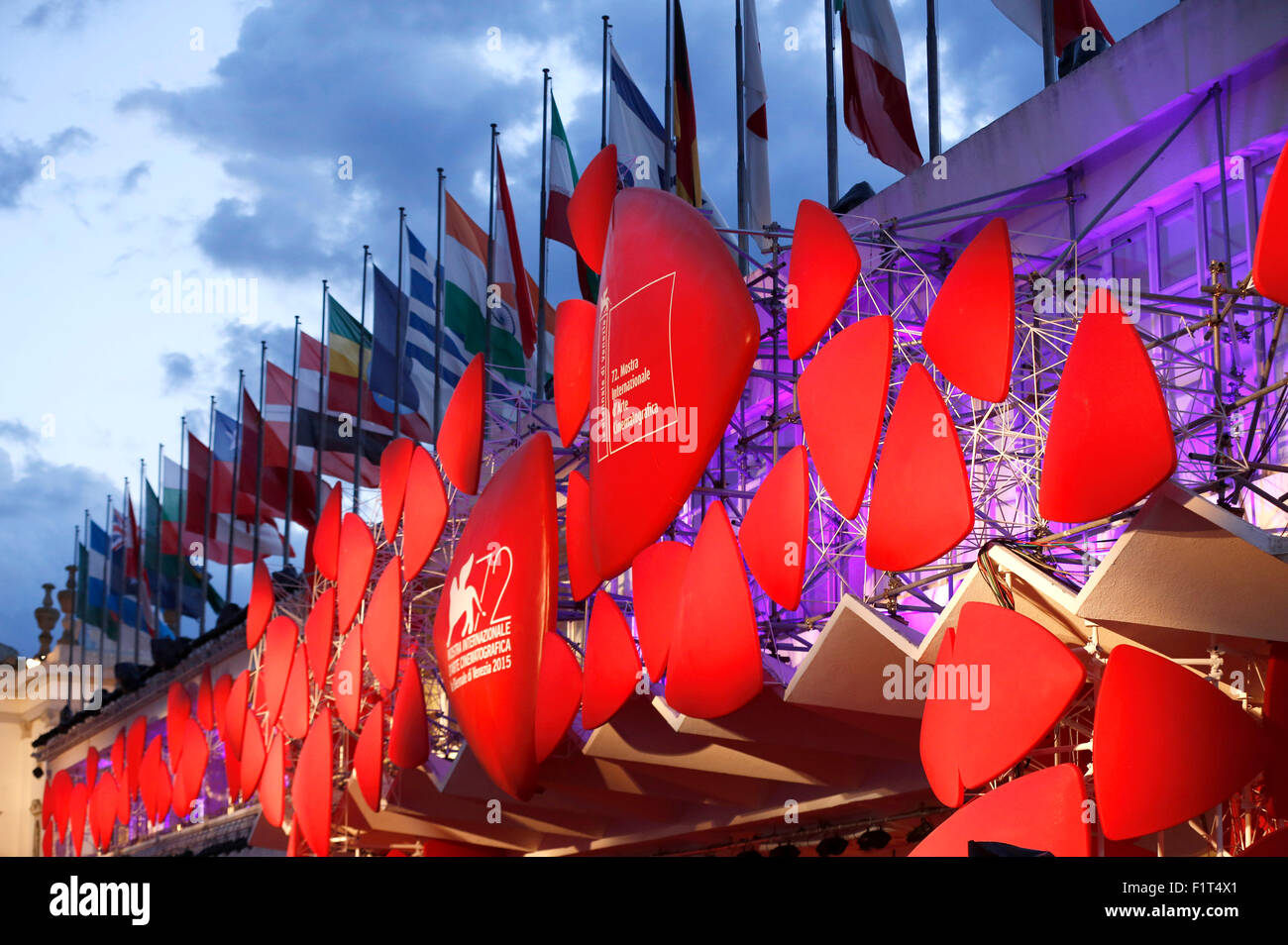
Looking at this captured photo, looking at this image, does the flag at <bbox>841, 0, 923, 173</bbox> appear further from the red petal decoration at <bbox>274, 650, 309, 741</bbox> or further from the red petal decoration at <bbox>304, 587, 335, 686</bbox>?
the red petal decoration at <bbox>274, 650, 309, 741</bbox>

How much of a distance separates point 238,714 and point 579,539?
18415 mm

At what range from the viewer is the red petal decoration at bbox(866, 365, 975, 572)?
11695 mm

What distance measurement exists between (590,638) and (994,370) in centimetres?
668

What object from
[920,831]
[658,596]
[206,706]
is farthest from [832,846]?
[206,706]

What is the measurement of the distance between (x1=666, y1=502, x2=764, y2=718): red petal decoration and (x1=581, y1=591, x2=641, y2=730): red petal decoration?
5.35ft

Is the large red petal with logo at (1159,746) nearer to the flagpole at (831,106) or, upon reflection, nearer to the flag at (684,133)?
the flagpole at (831,106)

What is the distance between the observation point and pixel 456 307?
28.5 metres

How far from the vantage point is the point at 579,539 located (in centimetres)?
1497

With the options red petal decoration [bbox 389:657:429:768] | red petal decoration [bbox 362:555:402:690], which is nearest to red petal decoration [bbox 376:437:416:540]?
red petal decoration [bbox 362:555:402:690]

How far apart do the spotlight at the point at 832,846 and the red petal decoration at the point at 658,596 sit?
5838 mm

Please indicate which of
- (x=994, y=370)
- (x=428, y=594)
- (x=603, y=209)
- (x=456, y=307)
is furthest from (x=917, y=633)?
(x=456, y=307)

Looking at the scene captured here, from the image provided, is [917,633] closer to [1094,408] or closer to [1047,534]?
[1047,534]

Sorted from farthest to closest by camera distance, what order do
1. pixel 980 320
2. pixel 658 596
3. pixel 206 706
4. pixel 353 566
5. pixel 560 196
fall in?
pixel 206 706 < pixel 560 196 < pixel 353 566 < pixel 658 596 < pixel 980 320

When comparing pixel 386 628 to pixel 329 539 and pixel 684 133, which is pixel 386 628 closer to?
pixel 329 539
